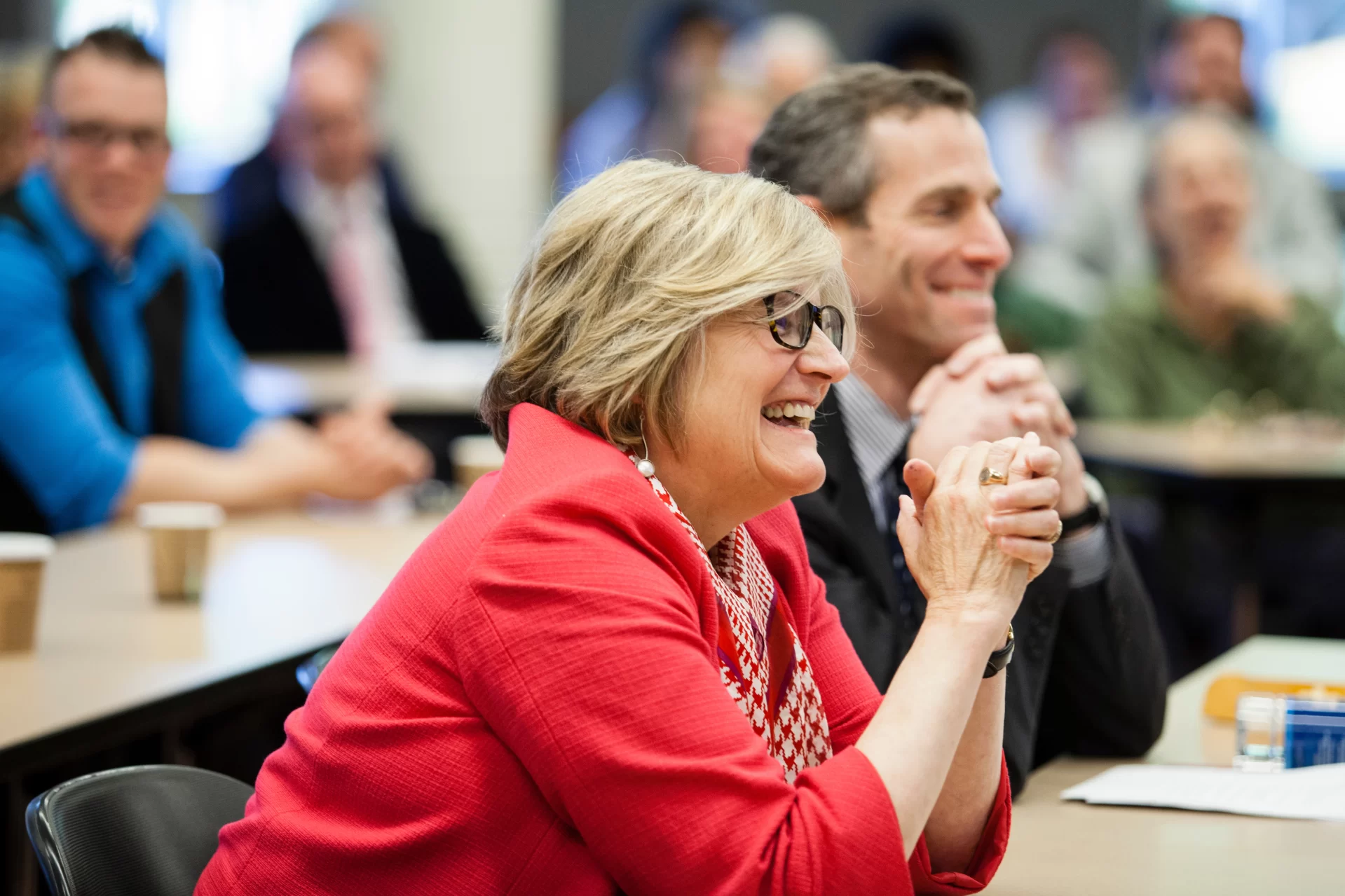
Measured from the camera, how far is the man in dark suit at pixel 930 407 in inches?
69.9

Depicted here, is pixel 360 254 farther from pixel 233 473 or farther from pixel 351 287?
pixel 233 473

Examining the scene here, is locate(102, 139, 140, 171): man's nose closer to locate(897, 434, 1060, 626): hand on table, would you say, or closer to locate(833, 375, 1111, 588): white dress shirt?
locate(833, 375, 1111, 588): white dress shirt

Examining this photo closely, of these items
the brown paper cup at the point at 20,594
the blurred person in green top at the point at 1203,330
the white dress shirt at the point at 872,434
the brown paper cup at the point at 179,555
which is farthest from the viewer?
the blurred person in green top at the point at 1203,330

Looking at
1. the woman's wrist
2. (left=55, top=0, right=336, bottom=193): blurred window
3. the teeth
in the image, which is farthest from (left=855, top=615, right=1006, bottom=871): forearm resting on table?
(left=55, top=0, right=336, bottom=193): blurred window

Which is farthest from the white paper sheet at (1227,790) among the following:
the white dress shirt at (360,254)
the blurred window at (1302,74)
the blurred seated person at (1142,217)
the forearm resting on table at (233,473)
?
the blurred window at (1302,74)

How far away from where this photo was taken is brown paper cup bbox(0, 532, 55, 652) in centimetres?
207

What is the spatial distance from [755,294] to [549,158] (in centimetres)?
673

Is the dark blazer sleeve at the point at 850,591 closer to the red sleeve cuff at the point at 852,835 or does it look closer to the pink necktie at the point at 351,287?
the red sleeve cuff at the point at 852,835

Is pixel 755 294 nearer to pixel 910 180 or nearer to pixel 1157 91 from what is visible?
pixel 910 180

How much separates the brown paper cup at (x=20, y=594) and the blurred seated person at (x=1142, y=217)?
4.46 meters

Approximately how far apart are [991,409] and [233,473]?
6.17 feet

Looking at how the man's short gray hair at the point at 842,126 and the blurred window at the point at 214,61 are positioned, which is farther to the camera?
the blurred window at the point at 214,61

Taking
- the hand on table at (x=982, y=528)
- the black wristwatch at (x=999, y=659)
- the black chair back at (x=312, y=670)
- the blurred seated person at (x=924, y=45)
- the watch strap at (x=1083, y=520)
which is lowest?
the black chair back at (x=312, y=670)

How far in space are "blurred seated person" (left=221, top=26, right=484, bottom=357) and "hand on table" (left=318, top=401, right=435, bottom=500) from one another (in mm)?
2641
